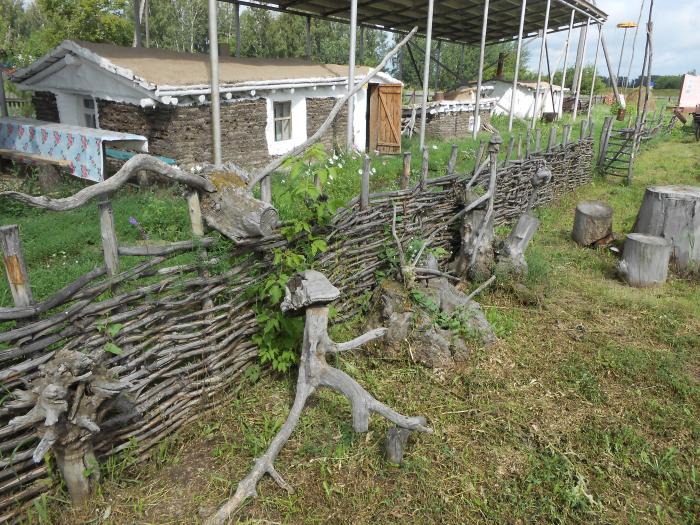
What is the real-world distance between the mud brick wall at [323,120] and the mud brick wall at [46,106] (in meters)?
5.95

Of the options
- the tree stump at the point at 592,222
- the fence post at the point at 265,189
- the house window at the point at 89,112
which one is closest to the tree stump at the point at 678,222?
the tree stump at the point at 592,222

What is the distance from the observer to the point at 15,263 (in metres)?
2.30

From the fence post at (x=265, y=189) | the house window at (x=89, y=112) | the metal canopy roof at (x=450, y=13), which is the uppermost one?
the metal canopy roof at (x=450, y=13)

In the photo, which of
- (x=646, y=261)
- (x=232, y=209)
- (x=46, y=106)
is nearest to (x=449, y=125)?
(x=646, y=261)

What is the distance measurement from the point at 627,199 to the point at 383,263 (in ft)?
23.2

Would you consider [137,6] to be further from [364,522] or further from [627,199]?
[364,522]

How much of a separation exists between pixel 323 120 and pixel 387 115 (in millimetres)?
2363

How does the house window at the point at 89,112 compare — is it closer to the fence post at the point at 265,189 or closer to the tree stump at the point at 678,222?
the fence post at the point at 265,189

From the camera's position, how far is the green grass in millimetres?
2826

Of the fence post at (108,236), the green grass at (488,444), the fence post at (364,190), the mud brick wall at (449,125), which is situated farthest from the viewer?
the mud brick wall at (449,125)

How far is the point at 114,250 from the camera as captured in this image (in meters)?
2.75

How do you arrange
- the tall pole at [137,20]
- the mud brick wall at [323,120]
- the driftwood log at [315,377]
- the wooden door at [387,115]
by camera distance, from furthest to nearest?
1. the wooden door at [387,115]
2. the mud brick wall at [323,120]
3. the tall pole at [137,20]
4. the driftwood log at [315,377]

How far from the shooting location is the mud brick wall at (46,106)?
11.5 m

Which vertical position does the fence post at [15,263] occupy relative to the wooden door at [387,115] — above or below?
below
